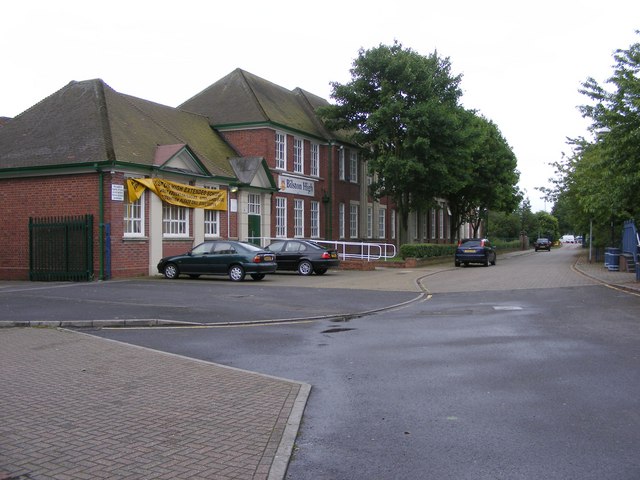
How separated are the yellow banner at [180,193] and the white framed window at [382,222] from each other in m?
19.9

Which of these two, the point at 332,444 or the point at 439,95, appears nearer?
the point at 332,444

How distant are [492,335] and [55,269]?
16713 mm

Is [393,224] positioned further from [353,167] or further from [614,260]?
[614,260]

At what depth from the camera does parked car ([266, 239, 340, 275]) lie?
2436 cm

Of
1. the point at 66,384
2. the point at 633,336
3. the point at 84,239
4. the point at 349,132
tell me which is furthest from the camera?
the point at 349,132

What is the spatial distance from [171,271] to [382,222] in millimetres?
26105

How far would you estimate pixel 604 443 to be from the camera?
4.83m

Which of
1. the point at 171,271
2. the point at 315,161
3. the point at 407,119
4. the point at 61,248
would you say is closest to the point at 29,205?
the point at 61,248

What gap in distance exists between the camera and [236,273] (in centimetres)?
2098

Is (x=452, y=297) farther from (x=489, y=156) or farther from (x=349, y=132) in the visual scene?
(x=489, y=156)

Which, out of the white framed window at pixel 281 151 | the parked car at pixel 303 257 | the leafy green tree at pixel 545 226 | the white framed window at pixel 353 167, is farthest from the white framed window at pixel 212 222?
the leafy green tree at pixel 545 226

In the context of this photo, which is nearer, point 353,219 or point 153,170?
point 153,170

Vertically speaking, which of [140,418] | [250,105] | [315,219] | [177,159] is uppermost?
[250,105]

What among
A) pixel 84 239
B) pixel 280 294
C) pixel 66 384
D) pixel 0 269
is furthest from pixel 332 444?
pixel 0 269
